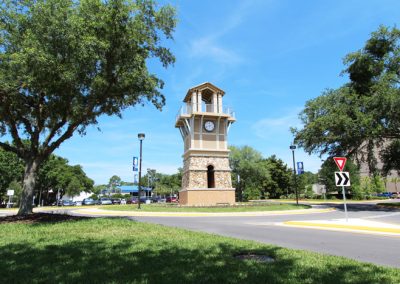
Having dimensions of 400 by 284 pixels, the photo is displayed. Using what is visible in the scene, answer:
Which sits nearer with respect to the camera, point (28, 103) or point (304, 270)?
point (304, 270)

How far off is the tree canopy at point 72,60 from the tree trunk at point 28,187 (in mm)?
44

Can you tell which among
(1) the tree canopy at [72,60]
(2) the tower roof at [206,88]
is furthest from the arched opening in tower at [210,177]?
(1) the tree canopy at [72,60]

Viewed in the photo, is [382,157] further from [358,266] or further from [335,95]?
[358,266]

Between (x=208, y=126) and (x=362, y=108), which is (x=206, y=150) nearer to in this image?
(x=208, y=126)

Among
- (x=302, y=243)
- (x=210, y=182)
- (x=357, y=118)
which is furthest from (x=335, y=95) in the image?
(x=302, y=243)

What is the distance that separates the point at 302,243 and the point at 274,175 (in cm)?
6166

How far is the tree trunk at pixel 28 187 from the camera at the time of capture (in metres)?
15.4

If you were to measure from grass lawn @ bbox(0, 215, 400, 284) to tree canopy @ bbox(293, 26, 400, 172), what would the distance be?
18.7 m

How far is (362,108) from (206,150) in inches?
628

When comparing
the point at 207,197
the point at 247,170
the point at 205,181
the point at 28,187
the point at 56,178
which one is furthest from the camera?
the point at 56,178

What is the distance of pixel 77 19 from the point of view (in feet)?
40.2

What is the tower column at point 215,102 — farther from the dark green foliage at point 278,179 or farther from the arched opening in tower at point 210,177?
the dark green foliage at point 278,179

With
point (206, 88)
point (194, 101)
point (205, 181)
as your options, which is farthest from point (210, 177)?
point (206, 88)

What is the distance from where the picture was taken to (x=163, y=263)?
5719 mm
